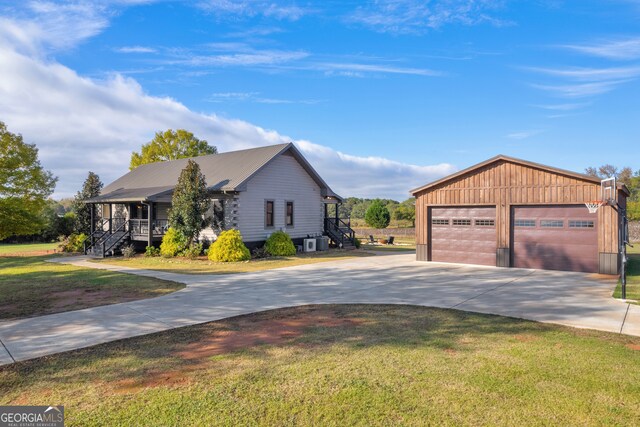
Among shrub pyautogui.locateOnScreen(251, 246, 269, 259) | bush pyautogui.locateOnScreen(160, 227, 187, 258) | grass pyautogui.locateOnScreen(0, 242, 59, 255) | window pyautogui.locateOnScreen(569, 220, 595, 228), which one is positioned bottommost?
grass pyautogui.locateOnScreen(0, 242, 59, 255)

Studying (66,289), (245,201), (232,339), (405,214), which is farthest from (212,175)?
(405,214)

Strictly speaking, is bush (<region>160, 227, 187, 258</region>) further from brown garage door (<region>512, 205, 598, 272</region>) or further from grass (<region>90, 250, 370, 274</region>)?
brown garage door (<region>512, 205, 598, 272</region>)

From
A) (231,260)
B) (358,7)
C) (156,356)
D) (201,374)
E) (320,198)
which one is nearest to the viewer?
(201,374)

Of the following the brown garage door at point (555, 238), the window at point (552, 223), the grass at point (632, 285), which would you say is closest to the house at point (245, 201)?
the brown garage door at point (555, 238)

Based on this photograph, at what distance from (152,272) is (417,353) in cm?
1220

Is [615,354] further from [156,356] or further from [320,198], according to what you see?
[320,198]

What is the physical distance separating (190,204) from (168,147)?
26.4 meters

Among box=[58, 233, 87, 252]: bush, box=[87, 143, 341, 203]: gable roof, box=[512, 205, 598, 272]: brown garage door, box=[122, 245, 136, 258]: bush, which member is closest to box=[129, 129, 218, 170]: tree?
box=[87, 143, 341, 203]: gable roof

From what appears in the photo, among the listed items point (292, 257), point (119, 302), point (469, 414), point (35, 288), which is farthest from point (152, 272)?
point (469, 414)

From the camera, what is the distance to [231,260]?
61.8ft

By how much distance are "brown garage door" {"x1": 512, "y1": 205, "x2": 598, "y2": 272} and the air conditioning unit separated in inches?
452

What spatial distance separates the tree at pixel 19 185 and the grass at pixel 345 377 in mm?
20995

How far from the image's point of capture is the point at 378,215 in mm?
38156

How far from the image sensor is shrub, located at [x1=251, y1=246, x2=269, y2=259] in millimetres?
20484
